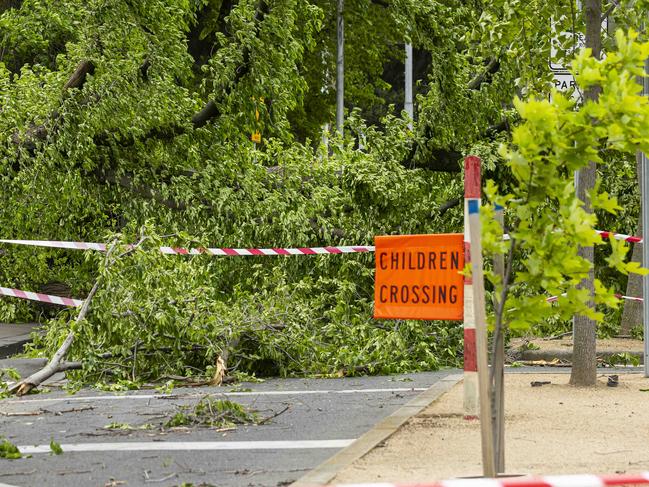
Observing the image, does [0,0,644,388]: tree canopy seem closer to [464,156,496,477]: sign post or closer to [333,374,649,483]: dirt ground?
[333,374,649,483]: dirt ground

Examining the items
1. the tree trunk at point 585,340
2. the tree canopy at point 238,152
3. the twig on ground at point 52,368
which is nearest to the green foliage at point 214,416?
the twig on ground at point 52,368

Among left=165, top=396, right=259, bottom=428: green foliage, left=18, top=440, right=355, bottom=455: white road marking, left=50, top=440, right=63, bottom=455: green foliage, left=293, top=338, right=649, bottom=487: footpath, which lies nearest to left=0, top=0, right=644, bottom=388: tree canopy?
left=293, top=338, right=649, bottom=487: footpath

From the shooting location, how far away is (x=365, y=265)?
1417 centimetres

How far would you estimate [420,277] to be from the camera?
8.73 meters

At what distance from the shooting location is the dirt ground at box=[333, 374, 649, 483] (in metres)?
6.20

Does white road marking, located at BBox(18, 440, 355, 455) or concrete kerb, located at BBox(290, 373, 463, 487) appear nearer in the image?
concrete kerb, located at BBox(290, 373, 463, 487)

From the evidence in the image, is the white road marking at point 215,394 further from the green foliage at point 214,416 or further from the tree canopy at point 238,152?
the tree canopy at point 238,152

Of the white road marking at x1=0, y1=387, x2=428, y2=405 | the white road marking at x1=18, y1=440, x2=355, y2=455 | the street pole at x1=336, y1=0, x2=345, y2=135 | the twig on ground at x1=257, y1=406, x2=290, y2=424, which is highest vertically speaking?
the street pole at x1=336, y1=0, x2=345, y2=135

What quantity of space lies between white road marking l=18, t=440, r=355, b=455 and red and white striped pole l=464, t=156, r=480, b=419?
0.96m

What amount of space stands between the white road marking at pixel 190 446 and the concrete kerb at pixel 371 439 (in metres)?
0.23

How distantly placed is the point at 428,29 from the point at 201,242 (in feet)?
16.6

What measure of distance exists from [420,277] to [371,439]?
1.79 meters

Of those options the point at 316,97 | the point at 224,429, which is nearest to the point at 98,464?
the point at 224,429

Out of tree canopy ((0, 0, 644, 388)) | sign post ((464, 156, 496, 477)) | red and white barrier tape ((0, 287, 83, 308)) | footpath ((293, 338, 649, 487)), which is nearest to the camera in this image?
sign post ((464, 156, 496, 477))
